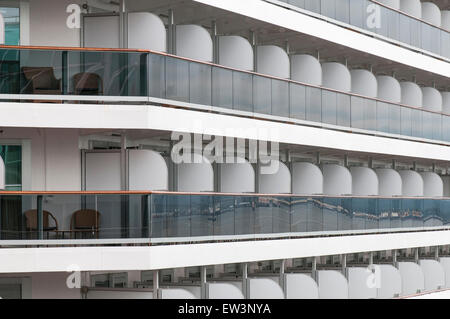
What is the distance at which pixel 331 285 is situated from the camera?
30.9 meters

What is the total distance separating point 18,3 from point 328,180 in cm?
1201

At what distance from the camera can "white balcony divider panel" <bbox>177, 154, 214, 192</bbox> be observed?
87.5 feet

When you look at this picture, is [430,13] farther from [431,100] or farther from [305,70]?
[305,70]

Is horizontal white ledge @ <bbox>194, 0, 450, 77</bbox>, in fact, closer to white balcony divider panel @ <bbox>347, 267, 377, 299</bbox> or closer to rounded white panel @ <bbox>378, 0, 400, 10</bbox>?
rounded white panel @ <bbox>378, 0, 400, 10</bbox>

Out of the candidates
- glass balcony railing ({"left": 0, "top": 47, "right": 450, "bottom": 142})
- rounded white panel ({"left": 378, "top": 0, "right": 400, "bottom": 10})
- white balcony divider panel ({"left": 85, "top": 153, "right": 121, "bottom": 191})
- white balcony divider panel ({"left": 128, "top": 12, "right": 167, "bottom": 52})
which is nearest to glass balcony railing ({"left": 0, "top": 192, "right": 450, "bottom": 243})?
white balcony divider panel ({"left": 85, "top": 153, "right": 121, "bottom": 191})

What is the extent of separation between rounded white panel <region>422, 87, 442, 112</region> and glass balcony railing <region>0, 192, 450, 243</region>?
11921mm

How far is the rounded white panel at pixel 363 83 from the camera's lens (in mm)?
35375

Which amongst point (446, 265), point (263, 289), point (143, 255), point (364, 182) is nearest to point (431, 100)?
point (446, 265)

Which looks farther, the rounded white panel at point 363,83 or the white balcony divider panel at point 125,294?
the rounded white panel at point 363,83

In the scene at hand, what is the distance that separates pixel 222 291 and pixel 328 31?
904 centimetres

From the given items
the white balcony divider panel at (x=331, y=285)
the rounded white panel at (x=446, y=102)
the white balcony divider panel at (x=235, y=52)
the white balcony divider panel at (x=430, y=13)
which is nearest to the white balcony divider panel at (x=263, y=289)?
the white balcony divider panel at (x=331, y=285)

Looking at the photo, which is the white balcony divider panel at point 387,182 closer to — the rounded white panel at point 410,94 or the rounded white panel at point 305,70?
the rounded white panel at point 410,94

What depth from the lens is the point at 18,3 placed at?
25359 millimetres

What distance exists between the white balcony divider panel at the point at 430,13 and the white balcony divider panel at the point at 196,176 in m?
16.8
